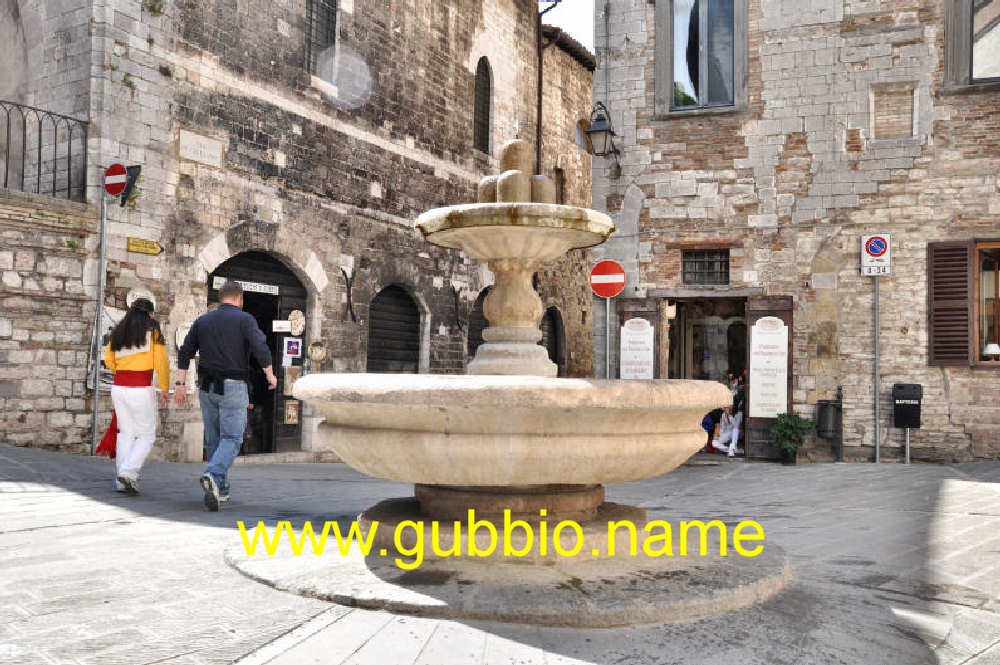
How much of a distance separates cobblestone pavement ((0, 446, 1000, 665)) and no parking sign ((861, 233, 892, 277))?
16.0 ft

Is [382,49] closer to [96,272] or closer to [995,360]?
[96,272]

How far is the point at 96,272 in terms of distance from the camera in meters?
9.64

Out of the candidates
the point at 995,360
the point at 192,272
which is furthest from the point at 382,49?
the point at 995,360

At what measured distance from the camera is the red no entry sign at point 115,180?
31.5 ft

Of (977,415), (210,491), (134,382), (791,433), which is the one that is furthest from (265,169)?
(977,415)

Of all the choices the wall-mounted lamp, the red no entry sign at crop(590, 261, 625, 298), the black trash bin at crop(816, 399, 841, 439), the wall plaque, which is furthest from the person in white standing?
the wall plaque

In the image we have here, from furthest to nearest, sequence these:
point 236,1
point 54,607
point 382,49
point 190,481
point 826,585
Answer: point 382,49, point 236,1, point 190,481, point 826,585, point 54,607

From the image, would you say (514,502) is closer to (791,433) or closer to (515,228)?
(515,228)

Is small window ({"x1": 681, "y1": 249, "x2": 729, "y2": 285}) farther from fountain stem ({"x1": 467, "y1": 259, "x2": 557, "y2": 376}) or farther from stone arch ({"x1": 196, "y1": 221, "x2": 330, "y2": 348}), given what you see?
fountain stem ({"x1": 467, "y1": 259, "x2": 557, "y2": 376})

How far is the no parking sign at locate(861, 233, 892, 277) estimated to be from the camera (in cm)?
1116

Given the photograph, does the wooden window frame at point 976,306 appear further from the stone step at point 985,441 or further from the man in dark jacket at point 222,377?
the man in dark jacket at point 222,377

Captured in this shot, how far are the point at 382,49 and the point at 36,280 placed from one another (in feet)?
23.4

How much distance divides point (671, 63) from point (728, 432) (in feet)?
17.5

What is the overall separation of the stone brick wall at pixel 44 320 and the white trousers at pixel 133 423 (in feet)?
10.5
